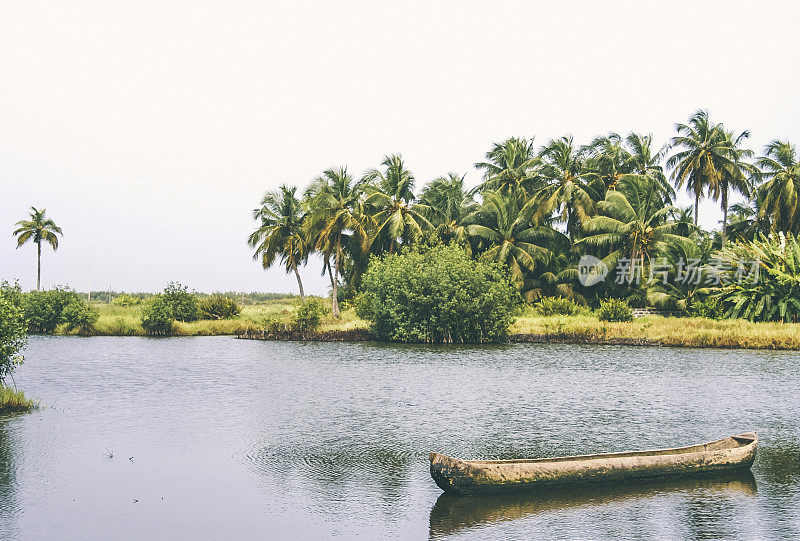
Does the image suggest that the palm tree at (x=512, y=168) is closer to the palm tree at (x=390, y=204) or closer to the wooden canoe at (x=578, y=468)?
the palm tree at (x=390, y=204)

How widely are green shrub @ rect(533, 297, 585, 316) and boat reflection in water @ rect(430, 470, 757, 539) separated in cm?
3758

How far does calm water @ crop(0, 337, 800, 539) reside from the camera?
895 cm

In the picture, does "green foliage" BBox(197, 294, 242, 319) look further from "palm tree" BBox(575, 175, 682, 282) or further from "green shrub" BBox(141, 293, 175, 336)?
"palm tree" BBox(575, 175, 682, 282)

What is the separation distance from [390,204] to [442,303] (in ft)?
51.5

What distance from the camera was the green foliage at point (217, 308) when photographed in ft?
170

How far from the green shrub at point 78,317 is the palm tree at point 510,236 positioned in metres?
28.1

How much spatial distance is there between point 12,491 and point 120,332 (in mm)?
39658

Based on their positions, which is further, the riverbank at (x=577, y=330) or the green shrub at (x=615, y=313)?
the green shrub at (x=615, y=313)

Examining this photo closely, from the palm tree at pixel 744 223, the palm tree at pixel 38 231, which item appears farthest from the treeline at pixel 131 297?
the palm tree at pixel 744 223

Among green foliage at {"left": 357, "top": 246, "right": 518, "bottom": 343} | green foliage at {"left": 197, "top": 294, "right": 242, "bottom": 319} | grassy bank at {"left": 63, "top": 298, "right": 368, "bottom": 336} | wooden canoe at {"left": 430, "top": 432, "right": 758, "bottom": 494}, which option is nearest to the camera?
wooden canoe at {"left": 430, "top": 432, "right": 758, "bottom": 494}

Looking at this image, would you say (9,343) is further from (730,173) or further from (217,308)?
(730,173)

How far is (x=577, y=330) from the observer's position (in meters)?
40.0

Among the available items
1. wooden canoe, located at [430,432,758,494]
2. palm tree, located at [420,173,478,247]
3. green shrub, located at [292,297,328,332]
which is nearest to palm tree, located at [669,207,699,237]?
palm tree, located at [420,173,478,247]

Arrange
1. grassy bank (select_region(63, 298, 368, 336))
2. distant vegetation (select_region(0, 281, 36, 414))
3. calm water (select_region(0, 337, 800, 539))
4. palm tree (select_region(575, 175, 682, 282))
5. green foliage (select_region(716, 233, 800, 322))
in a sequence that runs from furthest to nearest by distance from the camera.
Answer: palm tree (select_region(575, 175, 682, 282)) < grassy bank (select_region(63, 298, 368, 336)) < green foliage (select_region(716, 233, 800, 322)) < distant vegetation (select_region(0, 281, 36, 414)) < calm water (select_region(0, 337, 800, 539))
